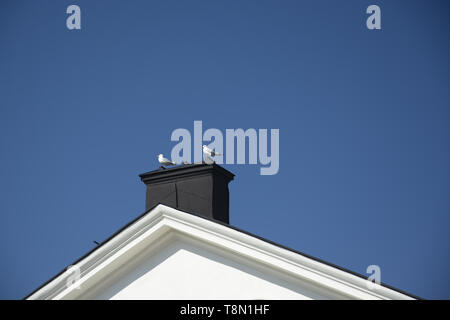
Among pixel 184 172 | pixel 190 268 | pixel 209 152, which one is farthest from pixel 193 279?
pixel 209 152

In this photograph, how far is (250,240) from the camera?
12.5 metres

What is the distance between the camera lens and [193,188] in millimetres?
14930

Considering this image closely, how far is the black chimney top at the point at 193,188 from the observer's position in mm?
14688

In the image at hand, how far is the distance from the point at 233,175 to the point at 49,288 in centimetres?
528

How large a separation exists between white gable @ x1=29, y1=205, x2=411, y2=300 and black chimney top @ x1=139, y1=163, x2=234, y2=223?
1302mm

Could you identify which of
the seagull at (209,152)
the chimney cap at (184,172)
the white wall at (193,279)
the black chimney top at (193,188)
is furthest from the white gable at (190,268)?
the seagull at (209,152)

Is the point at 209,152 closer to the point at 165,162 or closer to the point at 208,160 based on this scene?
the point at 208,160

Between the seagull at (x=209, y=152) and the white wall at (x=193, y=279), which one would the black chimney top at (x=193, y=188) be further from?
the white wall at (x=193, y=279)

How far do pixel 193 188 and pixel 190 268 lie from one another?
93.7 inches

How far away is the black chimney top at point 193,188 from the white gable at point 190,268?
4.27 feet

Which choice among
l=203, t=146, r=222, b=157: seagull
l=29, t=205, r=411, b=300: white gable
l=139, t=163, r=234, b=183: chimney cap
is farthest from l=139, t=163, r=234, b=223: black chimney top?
l=29, t=205, r=411, b=300: white gable
